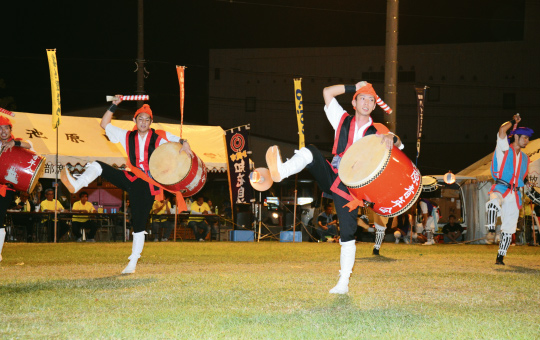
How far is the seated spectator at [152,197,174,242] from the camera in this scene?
63.2 ft

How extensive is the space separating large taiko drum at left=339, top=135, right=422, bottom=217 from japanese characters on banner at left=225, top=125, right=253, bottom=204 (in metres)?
13.4

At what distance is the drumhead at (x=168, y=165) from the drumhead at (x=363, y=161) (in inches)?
91.4

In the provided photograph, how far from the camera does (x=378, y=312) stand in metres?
4.76

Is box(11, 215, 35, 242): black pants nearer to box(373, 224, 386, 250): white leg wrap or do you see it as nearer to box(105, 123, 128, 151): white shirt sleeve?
box(373, 224, 386, 250): white leg wrap

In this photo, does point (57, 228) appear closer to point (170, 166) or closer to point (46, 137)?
point (46, 137)

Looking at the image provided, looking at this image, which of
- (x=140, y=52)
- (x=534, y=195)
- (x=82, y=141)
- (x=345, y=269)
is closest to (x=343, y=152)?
(x=345, y=269)

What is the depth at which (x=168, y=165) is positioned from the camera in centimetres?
731

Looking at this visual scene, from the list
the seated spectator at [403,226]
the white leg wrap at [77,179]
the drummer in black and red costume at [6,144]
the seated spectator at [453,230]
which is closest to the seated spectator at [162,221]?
the seated spectator at [403,226]

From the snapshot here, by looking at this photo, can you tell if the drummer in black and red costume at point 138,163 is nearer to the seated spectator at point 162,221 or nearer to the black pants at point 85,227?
the black pants at point 85,227

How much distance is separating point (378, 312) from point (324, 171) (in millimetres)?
1627

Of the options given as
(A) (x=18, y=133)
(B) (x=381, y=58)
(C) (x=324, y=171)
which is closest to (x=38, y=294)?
(C) (x=324, y=171)

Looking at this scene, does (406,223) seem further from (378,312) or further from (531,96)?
(531,96)

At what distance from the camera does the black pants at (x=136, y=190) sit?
24.3 ft

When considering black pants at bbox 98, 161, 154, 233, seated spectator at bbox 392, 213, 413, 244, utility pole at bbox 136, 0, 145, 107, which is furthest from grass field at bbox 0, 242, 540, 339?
utility pole at bbox 136, 0, 145, 107
